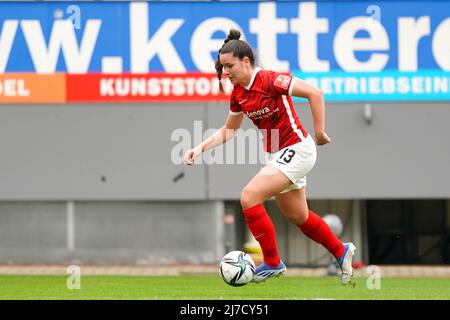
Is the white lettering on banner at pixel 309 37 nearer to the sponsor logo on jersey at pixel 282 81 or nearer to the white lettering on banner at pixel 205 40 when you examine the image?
the white lettering on banner at pixel 205 40

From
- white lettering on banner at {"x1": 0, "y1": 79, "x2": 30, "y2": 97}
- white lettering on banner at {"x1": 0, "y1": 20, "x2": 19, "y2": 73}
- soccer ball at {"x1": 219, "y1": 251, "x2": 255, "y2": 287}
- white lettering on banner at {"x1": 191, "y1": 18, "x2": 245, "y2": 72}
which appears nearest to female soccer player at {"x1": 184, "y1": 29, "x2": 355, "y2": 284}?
soccer ball at {"x1": 219, "y1": 251, "x2": 255, "y2": 287}

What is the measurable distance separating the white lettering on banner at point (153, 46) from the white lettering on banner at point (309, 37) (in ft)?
5.53

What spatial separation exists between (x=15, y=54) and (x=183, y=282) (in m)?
4.99

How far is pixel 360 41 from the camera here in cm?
1666

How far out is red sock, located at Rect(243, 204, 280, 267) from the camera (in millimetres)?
9664

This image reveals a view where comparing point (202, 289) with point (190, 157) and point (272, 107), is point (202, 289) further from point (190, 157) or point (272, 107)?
point (272, 107)

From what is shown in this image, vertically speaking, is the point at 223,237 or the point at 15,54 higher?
the point at 15,54

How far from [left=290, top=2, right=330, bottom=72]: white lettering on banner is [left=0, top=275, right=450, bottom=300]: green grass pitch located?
3.39 meters

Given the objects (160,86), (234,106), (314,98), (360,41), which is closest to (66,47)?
(160,86)

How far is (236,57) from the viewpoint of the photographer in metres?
9.60

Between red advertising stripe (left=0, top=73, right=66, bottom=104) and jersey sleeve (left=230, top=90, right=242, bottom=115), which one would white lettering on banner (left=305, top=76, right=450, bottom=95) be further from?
jersey sleeve (left=230, top=90, right=242, bottom=115)

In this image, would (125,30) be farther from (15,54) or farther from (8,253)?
(8,253)

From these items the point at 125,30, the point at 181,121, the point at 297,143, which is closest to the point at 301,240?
the point at 181,121
